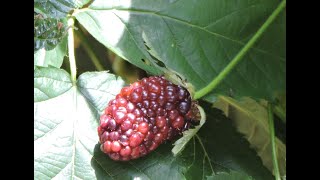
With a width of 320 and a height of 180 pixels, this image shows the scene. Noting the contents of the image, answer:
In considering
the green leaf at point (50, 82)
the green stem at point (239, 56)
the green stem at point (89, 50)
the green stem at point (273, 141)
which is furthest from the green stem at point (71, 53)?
the green stem at point (273, 141)

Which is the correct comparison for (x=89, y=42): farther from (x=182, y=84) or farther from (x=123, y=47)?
(x=182, y=84)

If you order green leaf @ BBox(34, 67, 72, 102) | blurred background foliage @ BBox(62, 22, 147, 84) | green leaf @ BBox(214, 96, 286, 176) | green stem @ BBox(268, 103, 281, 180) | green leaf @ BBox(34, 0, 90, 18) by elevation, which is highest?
green leaf @ BBox(34, 0, 90, 18)

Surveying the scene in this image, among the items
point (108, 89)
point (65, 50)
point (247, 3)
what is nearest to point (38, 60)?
point (65, 50)

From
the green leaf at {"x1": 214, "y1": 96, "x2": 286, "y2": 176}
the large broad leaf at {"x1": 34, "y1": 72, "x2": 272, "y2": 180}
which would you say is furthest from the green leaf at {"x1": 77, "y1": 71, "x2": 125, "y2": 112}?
the green leaf at {"x1": 214, "y1": 96, "x2": 286, "y2": 176}

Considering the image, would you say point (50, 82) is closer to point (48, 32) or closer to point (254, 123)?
point (48, 32)

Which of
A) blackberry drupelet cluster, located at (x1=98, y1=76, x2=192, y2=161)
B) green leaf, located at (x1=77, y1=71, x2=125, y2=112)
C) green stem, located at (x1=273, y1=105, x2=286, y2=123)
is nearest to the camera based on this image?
blackberry drupelet cluster, located at (x1=98, y1=76, x2=192, y2=161)

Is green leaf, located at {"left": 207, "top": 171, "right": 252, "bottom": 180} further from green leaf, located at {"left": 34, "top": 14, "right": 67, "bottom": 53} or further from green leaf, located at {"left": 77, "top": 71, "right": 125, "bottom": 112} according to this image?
green leaf, located at {"left": 34, "top": 14, "right": 67, "bottom": 53}

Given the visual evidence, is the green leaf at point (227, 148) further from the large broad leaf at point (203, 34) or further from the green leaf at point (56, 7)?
the green leaf at point (56, 7)

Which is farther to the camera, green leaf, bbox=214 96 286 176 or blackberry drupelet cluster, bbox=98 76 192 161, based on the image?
green leaf, bbox=214 96 286 176
